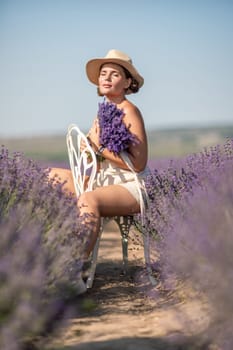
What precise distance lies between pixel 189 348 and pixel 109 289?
1.66m

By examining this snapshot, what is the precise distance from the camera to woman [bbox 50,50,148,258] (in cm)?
398

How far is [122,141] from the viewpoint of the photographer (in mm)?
4105

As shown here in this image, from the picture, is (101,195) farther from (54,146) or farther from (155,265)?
(54,146)

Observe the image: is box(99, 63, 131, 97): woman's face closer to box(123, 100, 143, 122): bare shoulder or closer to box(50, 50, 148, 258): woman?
box(50, 50, 148, 258): woman

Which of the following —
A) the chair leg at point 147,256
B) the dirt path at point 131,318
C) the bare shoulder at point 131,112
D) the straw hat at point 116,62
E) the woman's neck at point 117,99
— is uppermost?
the straw hat at point 116,62

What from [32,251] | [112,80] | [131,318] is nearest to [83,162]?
[112,80]

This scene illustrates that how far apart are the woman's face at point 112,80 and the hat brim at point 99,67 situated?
0.04 meters

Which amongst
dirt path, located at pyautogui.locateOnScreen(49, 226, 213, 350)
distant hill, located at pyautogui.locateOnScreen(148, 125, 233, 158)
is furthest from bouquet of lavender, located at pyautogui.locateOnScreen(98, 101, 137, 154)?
distant hill, located at pyautogui.locateOnScreen(148, 125, 233, 158)

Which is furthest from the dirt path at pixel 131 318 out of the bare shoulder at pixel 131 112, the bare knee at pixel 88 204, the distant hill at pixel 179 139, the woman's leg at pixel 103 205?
the distant hill at pixel 179 139

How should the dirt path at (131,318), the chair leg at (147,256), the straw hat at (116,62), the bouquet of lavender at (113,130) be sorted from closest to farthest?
1. the dirt path at (131,318)
2. the bouquet of lavender at (113,130)
3. the chair leg at (147,256)
4. the straw hat at (116,62)

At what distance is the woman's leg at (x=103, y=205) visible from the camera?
3.82 metres

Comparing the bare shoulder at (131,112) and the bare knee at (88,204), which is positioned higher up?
the bare shoulder at (131,112)

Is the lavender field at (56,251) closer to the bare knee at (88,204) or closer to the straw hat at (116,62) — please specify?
the bare knee at (88,204)

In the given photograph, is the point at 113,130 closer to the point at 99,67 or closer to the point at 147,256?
the point at 99,67
